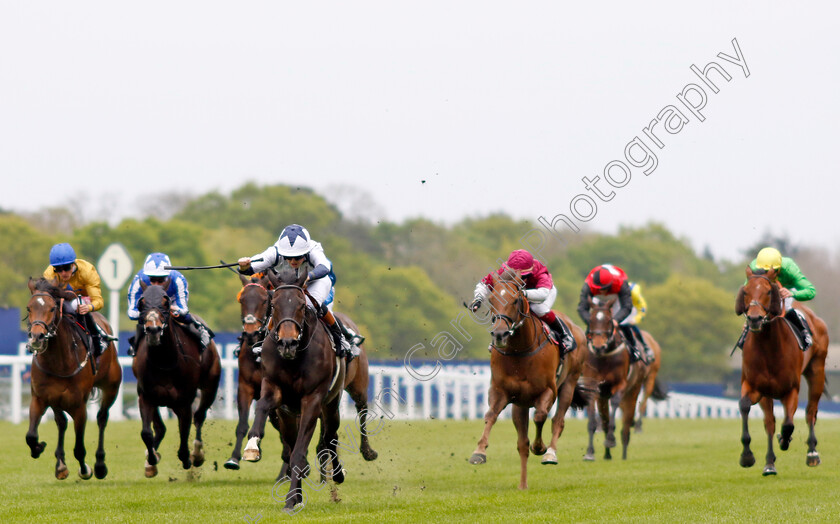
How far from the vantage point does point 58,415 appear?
11.2 m

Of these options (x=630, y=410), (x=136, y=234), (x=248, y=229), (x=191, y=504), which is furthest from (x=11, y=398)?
(x=248, y=229)

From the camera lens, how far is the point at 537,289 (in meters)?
10.9

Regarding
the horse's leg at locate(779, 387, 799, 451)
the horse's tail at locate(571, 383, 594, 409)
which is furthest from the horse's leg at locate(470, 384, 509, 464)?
the horse's leg at locate(779, 387, 799, 451)

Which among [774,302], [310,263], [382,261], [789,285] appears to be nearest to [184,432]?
[310,263]

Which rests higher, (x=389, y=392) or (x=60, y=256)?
(x=60, y=256)

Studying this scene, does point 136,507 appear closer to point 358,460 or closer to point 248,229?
point 358,460

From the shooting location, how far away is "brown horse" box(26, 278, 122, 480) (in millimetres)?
10047

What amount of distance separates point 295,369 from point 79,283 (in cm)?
336

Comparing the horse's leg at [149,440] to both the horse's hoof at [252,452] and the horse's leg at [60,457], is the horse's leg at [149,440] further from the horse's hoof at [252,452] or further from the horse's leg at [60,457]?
the horse's hoof at [252,452]

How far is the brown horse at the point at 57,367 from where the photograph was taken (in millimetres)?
10047

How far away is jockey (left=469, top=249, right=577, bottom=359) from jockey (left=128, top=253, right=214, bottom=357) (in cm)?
291

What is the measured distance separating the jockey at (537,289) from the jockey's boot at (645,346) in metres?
4.85

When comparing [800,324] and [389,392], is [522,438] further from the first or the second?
[389,392]

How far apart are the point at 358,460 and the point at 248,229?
47.3m
